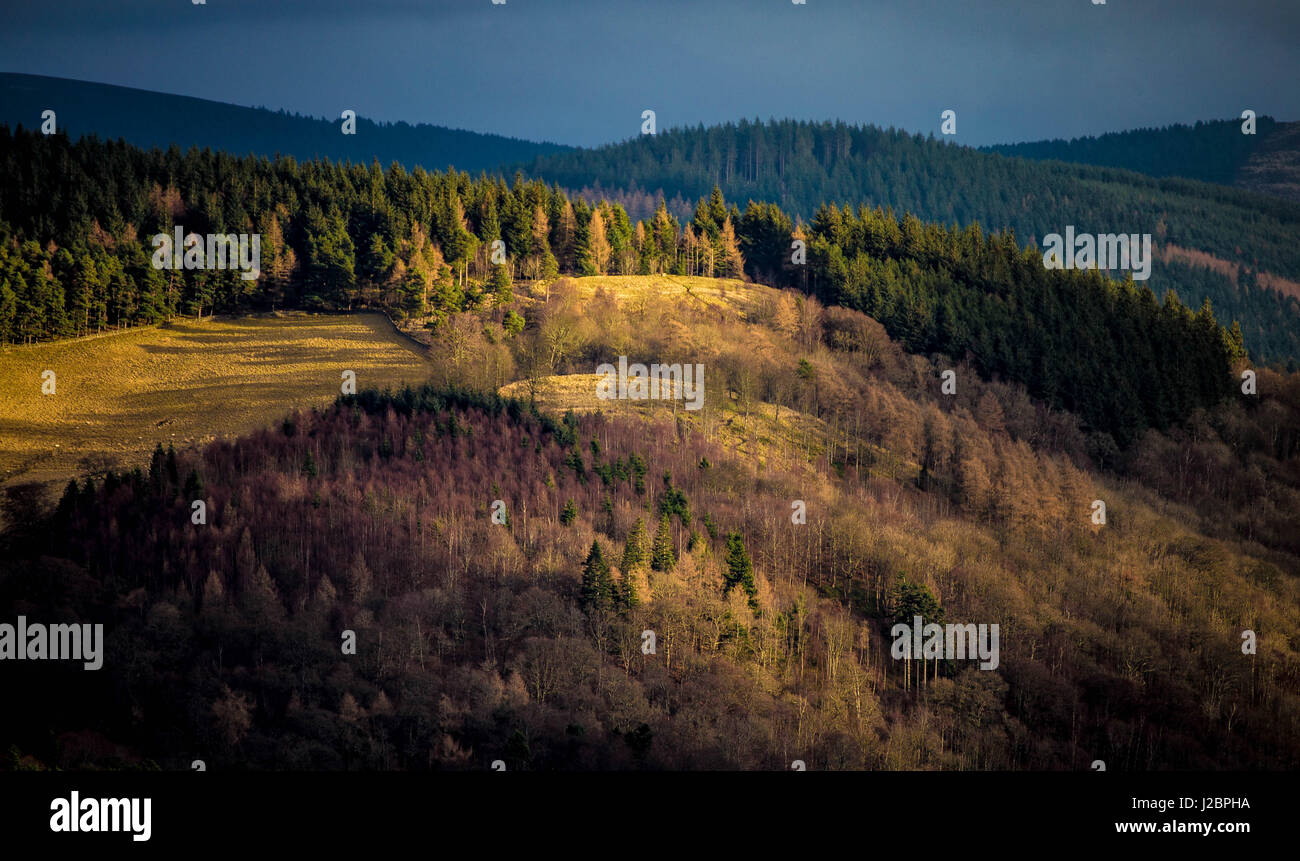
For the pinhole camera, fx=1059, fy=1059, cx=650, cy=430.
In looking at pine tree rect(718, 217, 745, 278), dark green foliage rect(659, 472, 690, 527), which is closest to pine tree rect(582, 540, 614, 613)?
dark green foliage rect(659, 472, 690, 527)

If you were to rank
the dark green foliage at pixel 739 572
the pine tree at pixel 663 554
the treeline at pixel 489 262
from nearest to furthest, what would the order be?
1. the pine tree at pixel 663 554
2. the dark green foliage at pixel 739 572
3. the treeline at pixel 489 262

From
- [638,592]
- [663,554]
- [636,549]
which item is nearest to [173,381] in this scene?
[636,549]

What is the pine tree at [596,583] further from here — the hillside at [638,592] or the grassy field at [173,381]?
the grassy field at [173,381]

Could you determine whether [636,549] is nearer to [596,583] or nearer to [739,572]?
[596,583]

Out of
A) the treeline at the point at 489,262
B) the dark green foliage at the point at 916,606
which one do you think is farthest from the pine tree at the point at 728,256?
the dark green foliage at the point at 916,606

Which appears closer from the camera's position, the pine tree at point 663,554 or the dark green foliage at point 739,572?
the pine tree at point 663,554

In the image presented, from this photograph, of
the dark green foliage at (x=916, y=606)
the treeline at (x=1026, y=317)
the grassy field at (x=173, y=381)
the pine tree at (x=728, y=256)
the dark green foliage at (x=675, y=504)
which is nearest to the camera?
the grassy field at (x=173, y=381)
